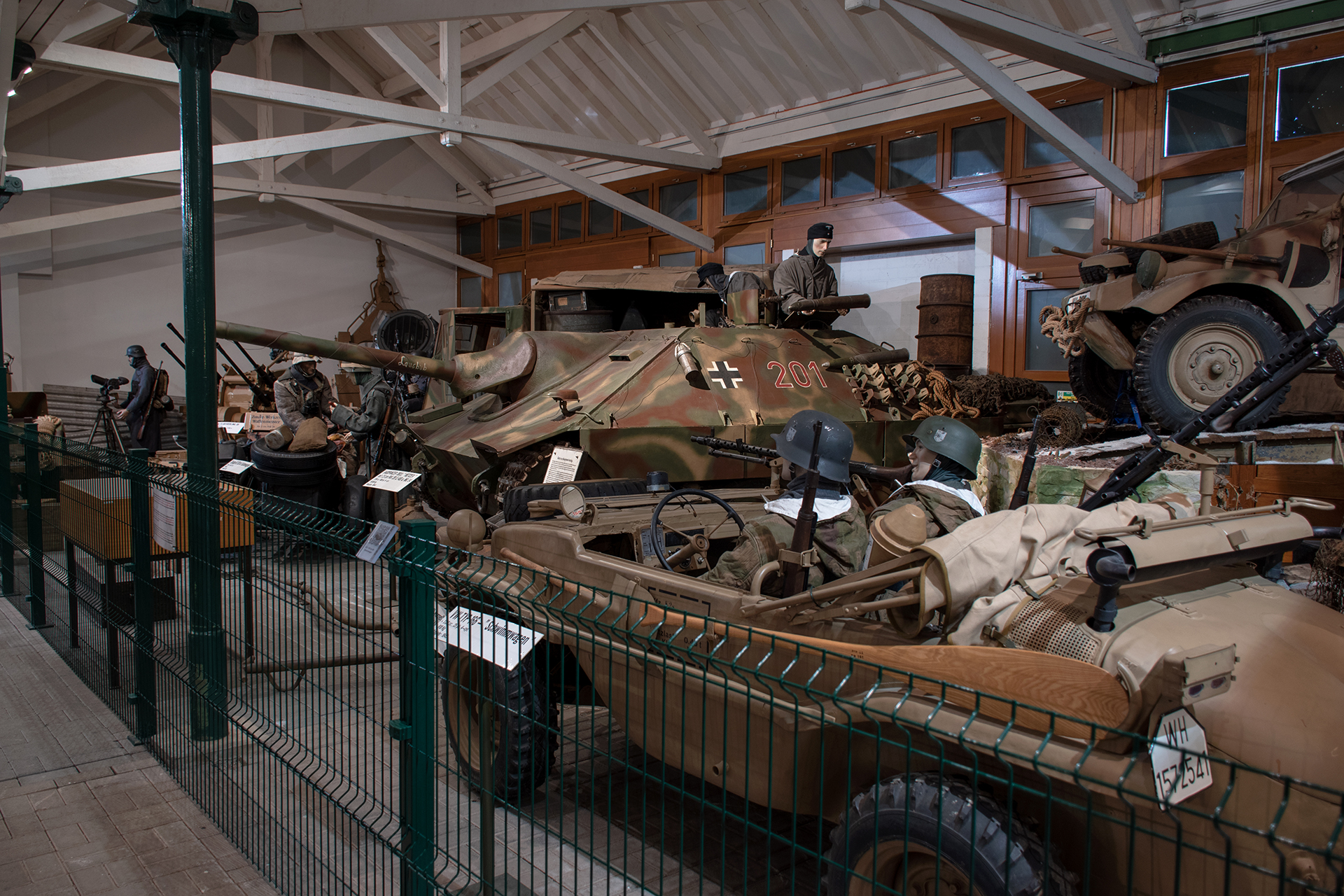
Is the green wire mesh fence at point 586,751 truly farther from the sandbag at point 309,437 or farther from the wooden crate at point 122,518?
the sandbag at point 309,437

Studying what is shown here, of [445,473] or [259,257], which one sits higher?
[259,257]

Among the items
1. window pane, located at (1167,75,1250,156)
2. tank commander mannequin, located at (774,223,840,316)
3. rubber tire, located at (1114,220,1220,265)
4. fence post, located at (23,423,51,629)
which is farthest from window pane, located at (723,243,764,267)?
fence post, located at (23,423,51,629)

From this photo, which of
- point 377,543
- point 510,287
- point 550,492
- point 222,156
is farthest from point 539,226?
point 377,543

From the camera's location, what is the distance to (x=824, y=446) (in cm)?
401

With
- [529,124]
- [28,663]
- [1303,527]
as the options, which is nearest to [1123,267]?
[1303,527]

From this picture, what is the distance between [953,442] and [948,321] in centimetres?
671

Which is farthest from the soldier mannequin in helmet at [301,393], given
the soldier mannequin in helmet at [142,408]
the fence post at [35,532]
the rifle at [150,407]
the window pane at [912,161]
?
the window pane at [912,161]

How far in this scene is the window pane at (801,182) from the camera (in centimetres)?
1364

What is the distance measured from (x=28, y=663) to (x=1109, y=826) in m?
6.72

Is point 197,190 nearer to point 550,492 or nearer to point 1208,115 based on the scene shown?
point 550,492

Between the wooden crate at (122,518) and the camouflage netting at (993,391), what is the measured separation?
20.6 ft

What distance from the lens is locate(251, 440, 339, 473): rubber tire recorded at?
379 inches

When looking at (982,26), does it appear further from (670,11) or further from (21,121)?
(21,121)

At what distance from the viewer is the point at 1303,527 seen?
10.3ft
